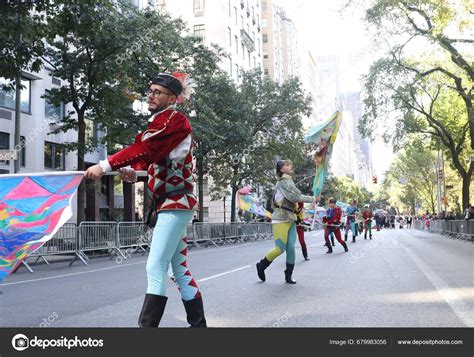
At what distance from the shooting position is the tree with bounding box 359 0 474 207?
73.0 feet

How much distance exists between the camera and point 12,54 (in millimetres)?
14484

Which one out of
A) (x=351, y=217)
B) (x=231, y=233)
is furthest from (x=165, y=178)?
(x=231, y=233)

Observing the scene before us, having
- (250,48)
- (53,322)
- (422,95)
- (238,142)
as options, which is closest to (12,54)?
(53,322)

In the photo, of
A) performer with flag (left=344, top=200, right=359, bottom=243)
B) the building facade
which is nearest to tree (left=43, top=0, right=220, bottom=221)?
the building facade

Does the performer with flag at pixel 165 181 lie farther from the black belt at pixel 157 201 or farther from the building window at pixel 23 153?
the building window at pixel 23 153

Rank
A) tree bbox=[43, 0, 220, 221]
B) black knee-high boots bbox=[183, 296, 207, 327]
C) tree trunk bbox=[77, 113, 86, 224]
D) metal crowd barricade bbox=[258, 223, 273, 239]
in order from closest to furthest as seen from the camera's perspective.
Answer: black knee-high boots bbox=[183, 296, 207, 327], tree bbox=[43, 0, 220, 221], tree trunk bbox=[77, 113, 86, 224], metal crowd barricade bbox=[258, 223, 273, 239]

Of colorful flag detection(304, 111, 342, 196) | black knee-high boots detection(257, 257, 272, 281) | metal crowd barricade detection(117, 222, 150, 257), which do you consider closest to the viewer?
colorful flag detection(304, 111, 342, 196)

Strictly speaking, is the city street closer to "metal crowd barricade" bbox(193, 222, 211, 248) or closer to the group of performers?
the group of performers

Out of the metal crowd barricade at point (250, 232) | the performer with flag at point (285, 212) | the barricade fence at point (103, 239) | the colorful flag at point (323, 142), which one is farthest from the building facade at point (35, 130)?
the performer with flag at point (285, 212)

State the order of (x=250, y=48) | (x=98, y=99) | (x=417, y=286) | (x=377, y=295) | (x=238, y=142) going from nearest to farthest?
(x=377, y=295), (x=417, y=286), (x=98, y=99), (x=238, y=142), (x=250, y=48)

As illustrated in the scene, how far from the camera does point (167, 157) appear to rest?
13.1 ft

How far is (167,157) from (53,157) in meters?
26.7
